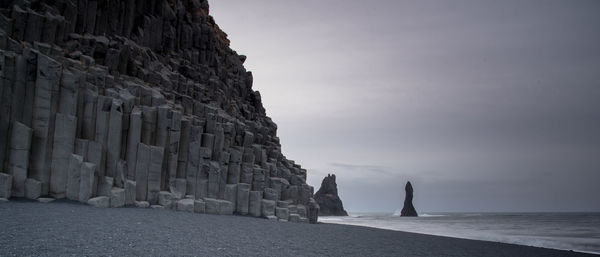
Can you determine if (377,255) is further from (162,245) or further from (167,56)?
(167,56)

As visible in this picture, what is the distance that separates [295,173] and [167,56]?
1165 cm

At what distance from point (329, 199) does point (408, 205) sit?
2343cm

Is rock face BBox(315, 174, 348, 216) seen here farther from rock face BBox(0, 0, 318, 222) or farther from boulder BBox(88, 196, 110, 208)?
boulder BBox(88, 196, 110, 208)

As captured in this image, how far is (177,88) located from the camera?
2503cm

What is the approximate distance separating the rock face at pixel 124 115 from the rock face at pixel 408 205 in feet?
271

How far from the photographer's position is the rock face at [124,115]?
1606 cm

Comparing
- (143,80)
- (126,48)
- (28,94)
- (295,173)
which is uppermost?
(126,48)

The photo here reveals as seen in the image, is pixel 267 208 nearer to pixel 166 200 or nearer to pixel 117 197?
pixel 166 200

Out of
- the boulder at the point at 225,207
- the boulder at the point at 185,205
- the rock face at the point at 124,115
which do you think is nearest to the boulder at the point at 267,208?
the rock face at the point at 124,115

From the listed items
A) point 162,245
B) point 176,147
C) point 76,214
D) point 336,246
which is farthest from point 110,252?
point 176,147

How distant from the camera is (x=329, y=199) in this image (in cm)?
9625

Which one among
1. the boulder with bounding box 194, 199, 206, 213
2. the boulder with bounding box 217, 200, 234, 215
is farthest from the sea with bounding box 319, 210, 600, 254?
the boulder with bounding box 194, 199, 206, 213

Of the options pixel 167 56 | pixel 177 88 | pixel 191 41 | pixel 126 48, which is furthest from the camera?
pixel 191 41

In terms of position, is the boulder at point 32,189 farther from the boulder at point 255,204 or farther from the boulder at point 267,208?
the boulder at point 267,208
